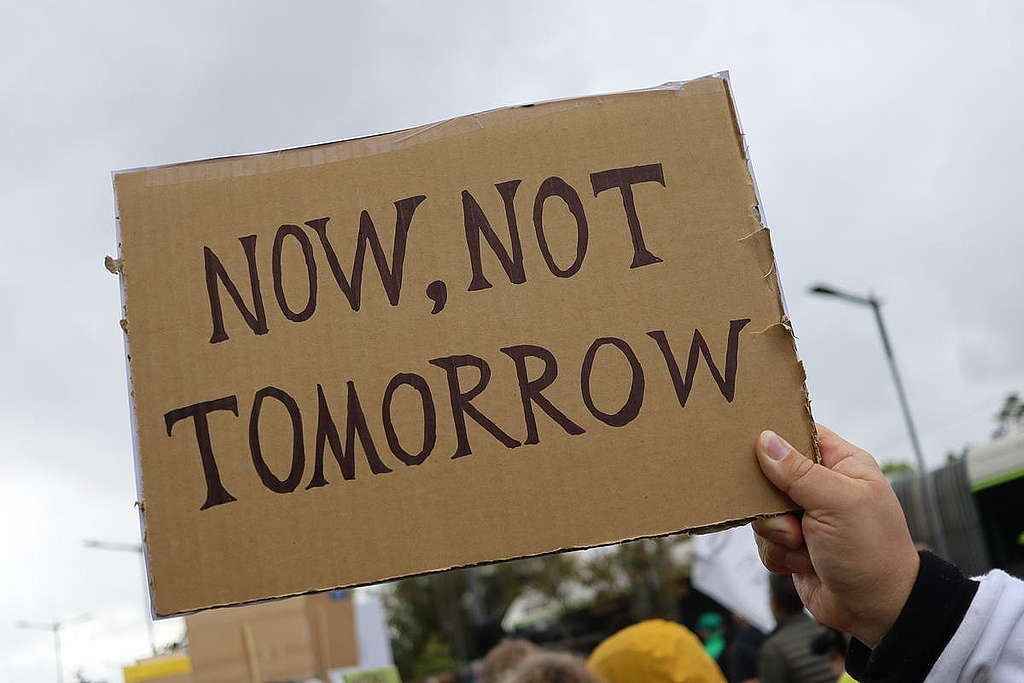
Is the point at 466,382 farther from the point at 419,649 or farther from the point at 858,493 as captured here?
the point at 419,649

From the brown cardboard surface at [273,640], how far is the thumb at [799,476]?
10.6ft

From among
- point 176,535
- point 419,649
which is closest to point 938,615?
point 176,535

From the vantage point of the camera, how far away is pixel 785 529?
5.45ft

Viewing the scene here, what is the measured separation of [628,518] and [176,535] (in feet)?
2.34

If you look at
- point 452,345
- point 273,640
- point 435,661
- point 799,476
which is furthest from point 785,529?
point 435,661

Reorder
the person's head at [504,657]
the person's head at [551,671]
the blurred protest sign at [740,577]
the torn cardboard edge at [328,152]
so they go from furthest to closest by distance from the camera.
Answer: the blurred protest sign at [740,577] < the person's head at [504,657] < the person's head at [551,671] < the torn cardboard edge at [328,152]

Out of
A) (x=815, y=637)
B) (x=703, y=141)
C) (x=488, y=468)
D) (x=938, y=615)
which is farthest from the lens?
(x=815, y=637)

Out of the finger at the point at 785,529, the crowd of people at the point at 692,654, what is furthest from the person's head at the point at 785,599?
the finger at the point at 785,529

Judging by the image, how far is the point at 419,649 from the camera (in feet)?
148

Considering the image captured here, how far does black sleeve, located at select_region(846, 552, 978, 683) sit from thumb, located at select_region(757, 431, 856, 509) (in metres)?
0.18

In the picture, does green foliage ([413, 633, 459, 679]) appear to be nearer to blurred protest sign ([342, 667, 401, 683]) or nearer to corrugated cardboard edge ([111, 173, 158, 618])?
blurred protest sign ([342, 667, 401, 683])

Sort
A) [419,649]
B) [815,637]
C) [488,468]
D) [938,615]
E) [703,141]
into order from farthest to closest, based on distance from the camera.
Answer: [419,649]
[815,637]
[703,141]
[488,468]
[938,615]

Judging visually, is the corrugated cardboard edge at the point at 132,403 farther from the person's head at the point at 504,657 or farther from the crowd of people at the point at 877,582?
the person's head at the point at 504,657

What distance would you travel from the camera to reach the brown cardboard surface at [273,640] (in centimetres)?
487
